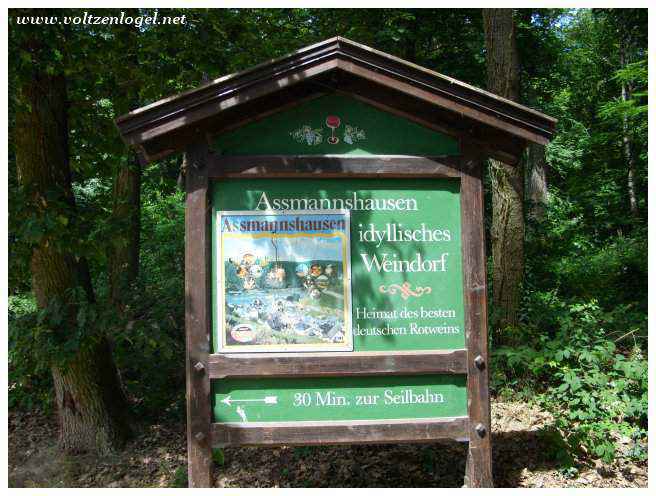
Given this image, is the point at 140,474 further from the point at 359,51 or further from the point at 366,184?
the point at 359,51

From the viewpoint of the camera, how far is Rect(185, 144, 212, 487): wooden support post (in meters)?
3.88

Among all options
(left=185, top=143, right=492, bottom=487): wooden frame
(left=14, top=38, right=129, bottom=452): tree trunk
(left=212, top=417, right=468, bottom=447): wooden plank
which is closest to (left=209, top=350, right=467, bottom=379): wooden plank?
(left=185, top=143, right=492, bottom=487): wooden frame

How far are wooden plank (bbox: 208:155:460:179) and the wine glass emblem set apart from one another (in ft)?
0.44

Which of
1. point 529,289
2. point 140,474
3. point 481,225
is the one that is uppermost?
point 481,225

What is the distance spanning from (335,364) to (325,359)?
0.09 meters

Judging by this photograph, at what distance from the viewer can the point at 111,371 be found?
19.4 ft

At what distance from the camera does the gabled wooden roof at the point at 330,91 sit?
3.82m

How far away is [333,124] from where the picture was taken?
13.4 ft

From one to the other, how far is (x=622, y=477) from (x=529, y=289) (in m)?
4.24

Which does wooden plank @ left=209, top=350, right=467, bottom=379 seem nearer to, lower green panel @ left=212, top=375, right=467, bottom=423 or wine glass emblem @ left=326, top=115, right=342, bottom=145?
lower green panel @ left=212, top=375, right=467, bottom=423

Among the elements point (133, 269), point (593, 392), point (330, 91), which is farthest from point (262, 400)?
point (133, 269)

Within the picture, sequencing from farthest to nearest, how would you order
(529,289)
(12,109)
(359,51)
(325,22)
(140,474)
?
(325,22) < (529,289) < (140,474) < (12,109) < (359,51)

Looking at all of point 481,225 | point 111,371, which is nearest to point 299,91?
point 481,225

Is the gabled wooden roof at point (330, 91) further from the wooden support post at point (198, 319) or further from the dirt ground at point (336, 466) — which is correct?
the dirt ground at point (336, 466)
